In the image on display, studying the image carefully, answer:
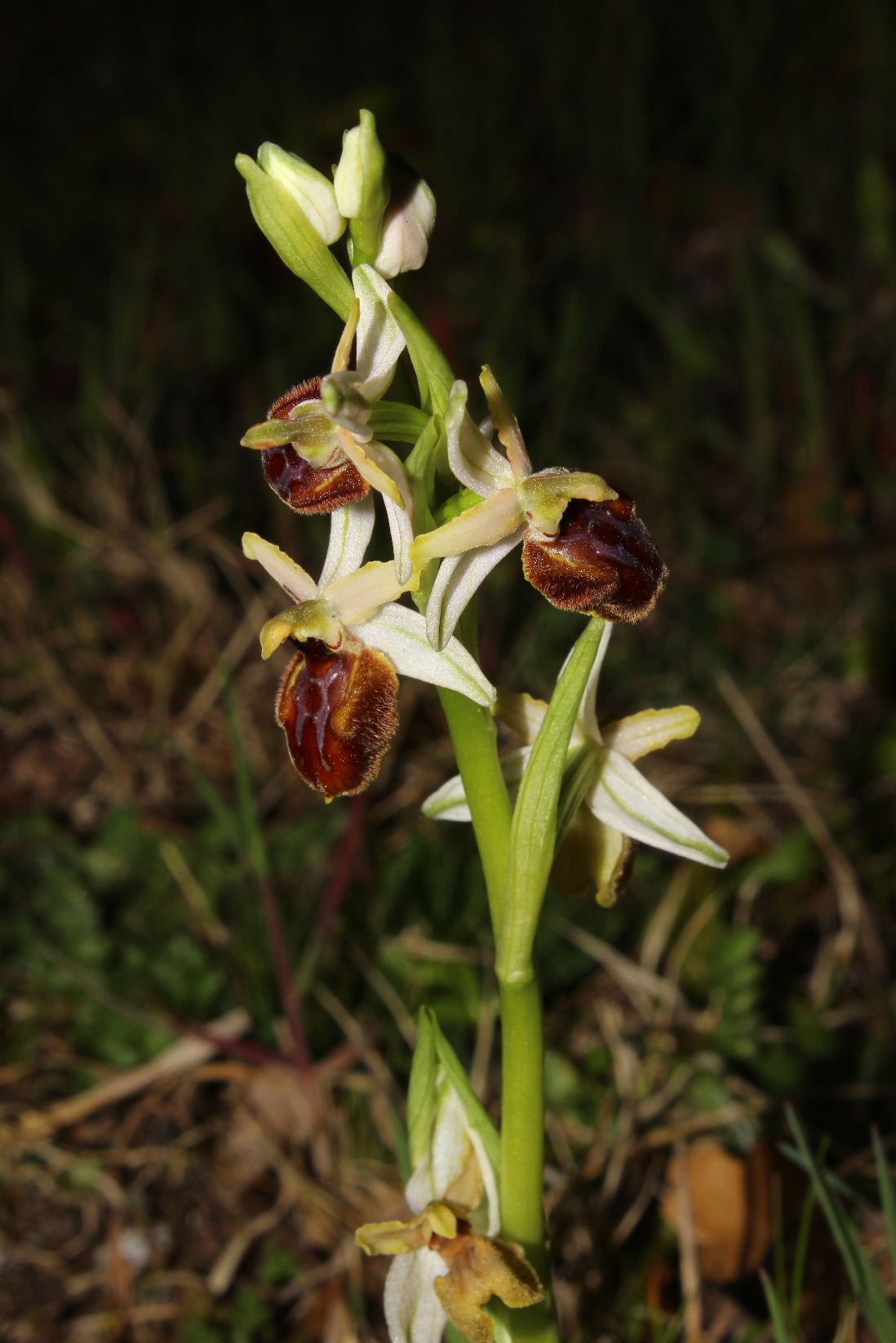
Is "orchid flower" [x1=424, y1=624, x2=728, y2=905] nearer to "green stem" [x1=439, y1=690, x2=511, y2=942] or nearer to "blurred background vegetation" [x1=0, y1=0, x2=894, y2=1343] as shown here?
"green stem" [x1=439, y1=690, x2=511, y2=942]

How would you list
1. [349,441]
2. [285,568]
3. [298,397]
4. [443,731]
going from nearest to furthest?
[349,441] < [298,397] < [285,568] < [443,731]

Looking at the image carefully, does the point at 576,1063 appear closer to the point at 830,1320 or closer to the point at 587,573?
the point at 830,1320

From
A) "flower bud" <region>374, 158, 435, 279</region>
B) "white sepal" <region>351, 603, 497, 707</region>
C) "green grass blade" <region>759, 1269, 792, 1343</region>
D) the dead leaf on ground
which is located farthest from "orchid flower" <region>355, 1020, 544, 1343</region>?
"flower bud" <region>374, 158, 435, 279</region>

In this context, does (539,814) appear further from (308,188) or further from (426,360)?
(308,188)

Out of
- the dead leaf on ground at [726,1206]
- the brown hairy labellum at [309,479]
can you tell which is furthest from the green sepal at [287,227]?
the dead leaf on ground at [726,1206]

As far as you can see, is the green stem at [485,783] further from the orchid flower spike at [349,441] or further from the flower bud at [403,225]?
the flower bud at [403,225]

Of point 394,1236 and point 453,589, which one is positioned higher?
point 453,589

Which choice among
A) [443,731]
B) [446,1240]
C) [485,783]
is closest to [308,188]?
[485,783]
